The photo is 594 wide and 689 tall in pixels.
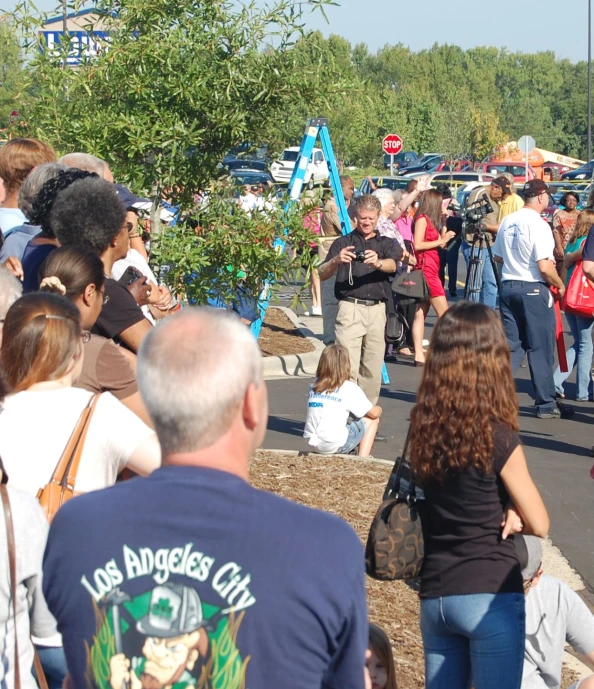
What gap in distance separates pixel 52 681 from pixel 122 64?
5.30 metres

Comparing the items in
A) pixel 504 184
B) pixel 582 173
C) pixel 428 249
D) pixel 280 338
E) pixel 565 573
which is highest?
pixel 582 173

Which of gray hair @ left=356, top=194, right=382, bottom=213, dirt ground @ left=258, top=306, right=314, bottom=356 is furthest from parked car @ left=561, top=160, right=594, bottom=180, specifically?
gray hair @ left=356, top=194, right=382, bottom=213

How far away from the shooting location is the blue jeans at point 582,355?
9.60 meters

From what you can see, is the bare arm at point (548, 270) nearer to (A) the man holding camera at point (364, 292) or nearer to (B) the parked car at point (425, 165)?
(A) the man holding camera at point (364, 292)

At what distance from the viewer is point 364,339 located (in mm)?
8562

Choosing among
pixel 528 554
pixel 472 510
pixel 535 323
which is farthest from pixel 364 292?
pixel 472 510

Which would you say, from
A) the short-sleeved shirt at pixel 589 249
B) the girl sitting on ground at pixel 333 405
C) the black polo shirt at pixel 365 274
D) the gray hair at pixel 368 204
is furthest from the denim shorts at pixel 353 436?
the short-sleeved shirt at pixel 589 249

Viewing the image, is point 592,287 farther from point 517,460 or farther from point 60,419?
point 60,419

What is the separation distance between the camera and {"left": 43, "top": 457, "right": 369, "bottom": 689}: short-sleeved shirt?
177 centimetres

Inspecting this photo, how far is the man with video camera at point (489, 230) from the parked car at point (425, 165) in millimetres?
35394

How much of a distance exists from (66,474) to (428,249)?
9408 mm

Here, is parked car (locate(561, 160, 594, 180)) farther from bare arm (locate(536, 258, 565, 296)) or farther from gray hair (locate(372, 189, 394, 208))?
bare arm (locate(536, 258, 565, 296))

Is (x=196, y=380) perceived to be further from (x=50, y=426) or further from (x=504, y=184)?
(x=504, y=184)

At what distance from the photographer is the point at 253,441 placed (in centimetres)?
191
